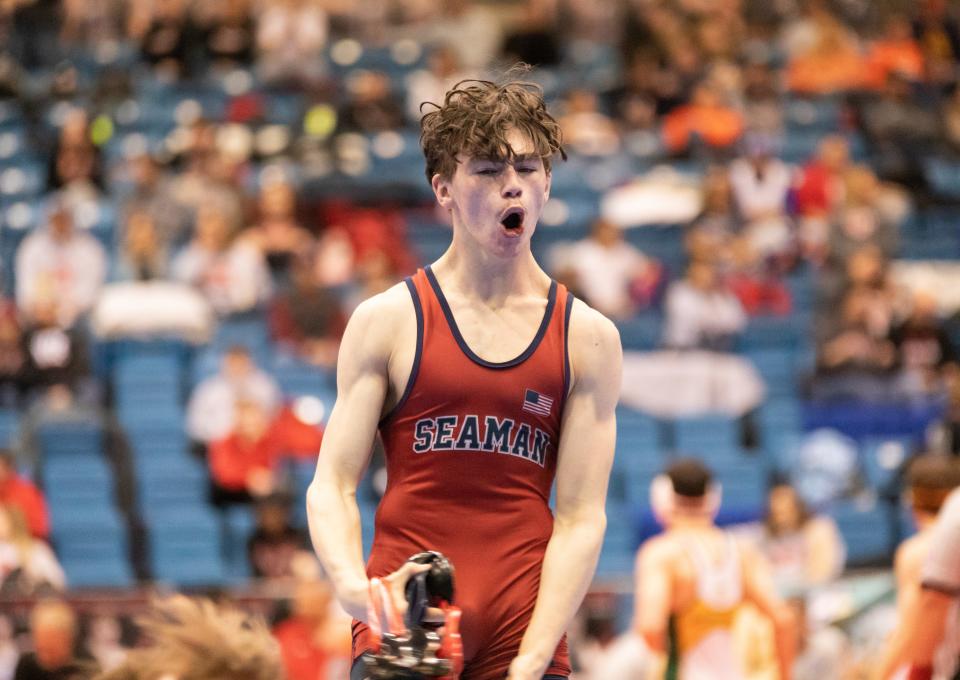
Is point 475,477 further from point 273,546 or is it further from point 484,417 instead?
point 273,546

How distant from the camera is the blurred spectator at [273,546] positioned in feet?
36.8

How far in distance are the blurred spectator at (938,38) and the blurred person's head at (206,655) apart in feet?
53.0

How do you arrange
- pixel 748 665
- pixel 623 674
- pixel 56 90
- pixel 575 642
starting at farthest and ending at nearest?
pixel 56 90 → pixel 575 642 → pixel 623 674 → pixel 748 665

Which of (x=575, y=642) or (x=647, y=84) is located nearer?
(x=575, y=642)

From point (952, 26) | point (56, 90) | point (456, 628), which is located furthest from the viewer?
point (952, 26)

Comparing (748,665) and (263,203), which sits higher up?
(263,203)

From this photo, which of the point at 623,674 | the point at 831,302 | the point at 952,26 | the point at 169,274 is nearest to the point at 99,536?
the point at 169,274

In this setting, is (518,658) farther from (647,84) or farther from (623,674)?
(647,84)

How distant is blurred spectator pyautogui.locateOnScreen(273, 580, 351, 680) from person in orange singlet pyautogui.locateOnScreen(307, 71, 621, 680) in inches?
223

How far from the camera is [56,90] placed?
16672 millimetres

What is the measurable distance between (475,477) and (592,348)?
42 cm

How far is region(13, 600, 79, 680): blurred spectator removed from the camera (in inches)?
327

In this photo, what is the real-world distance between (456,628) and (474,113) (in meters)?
1.17

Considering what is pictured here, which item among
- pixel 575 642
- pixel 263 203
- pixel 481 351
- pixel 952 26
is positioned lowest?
pixel 575 642
